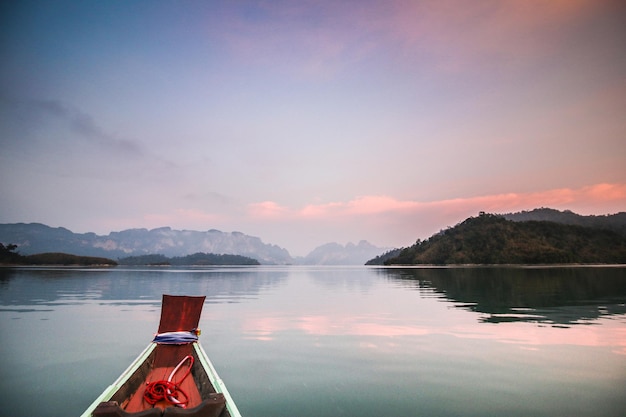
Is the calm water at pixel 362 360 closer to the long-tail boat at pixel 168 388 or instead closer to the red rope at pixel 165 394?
the long-tail boat at pixel 168 388

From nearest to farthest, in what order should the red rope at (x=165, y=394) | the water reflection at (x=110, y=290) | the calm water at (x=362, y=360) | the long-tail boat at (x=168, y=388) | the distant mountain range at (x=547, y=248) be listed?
the long-tail boat at (x=168, y=388) < the red rope at (x=165, y=394) < the calm water at (x=362, y=360) < the water reflection at (x=110, y=290) < the distant mountain range at (x=547, y=248)

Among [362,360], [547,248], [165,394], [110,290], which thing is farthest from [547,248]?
[165,394]

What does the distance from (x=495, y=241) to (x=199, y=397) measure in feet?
696

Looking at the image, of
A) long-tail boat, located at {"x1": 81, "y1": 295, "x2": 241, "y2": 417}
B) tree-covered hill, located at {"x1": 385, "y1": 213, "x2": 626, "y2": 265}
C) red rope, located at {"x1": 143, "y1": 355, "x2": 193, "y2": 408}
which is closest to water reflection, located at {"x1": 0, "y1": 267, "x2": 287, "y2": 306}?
long-tail boat, located at {"x1": 81, "y1": 295, "x2": 241, "y2": 417}

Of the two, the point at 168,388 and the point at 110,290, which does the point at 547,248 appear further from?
the point at 168,388

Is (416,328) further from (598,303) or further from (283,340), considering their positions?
(598,303)

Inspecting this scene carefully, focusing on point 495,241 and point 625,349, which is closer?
point 625,349

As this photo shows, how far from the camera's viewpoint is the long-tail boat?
19.4 feet

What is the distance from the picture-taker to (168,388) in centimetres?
902

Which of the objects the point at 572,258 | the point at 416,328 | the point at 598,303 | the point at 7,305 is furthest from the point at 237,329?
the point at 572,258

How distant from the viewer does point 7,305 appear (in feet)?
112

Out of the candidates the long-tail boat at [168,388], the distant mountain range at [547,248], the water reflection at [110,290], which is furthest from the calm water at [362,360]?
the distant mountain range at [547,248]

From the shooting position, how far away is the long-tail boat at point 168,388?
19.4ft

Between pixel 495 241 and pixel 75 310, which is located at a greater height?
pixel 495 241
